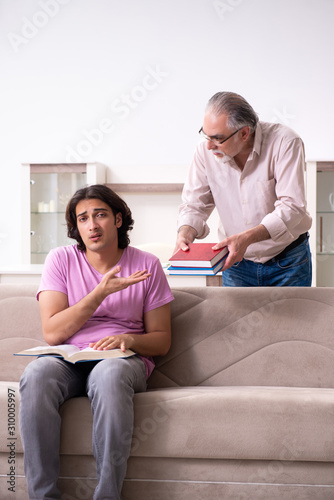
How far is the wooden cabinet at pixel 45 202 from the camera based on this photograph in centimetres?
480

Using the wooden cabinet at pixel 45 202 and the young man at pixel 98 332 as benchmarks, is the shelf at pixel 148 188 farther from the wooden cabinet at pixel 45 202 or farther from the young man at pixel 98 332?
the young man at pixel 98 332

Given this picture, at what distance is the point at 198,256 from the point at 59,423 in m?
0.70

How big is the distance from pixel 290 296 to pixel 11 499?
49.4 inches

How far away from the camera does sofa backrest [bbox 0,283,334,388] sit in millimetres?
2230

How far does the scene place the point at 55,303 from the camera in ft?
6.72

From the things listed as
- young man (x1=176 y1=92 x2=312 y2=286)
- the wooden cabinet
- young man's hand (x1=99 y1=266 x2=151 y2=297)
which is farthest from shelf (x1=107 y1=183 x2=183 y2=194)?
young man's hand (x1=99 y1=266 x2=151 y2=297)

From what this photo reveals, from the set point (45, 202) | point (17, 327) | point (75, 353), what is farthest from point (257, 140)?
→ point (45, 202)

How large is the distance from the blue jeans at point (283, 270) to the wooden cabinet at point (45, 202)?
8.67 feet

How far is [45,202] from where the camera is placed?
4887mm

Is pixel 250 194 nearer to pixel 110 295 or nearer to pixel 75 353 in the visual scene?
pixel 110 295

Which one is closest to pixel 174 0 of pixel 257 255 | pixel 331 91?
pixel 331 91

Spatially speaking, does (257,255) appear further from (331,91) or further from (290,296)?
(331,91)

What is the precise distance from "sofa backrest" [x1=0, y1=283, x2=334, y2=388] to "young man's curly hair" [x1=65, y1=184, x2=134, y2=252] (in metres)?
0.34

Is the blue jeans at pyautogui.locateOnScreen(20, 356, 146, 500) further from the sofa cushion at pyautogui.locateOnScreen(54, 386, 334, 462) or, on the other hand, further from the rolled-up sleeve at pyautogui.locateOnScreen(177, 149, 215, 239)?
the rolled-up sleeve at pyautogui.locateOnScreen(177, 149, 215, 239)
